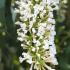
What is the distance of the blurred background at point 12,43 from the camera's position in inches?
75.2

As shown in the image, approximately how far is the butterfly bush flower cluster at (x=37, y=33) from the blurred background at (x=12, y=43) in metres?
0.19

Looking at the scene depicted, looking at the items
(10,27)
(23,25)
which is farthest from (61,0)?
(23,25)

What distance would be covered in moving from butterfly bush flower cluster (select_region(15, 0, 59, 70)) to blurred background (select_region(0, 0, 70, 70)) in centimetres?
19

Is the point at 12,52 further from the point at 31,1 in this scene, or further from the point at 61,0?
the point at 31,1

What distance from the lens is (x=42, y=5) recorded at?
1.70m

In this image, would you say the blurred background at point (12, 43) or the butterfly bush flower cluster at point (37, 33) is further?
the blurred background at point (12, 43)

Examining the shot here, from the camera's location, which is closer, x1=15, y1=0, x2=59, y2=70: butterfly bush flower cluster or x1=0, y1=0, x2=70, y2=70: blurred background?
x1=15, y1=0, x2=59, y2=70: butterfly bush flower cluster

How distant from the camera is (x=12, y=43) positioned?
6.70 feet

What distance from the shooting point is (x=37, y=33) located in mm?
1683

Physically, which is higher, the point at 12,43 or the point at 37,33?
the point at 37,33

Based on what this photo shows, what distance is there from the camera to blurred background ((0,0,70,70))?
75.2 inches

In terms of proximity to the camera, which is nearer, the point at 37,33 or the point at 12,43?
the point at 37,33

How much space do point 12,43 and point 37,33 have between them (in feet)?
1.24

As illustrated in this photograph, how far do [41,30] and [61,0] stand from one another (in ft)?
1.73
